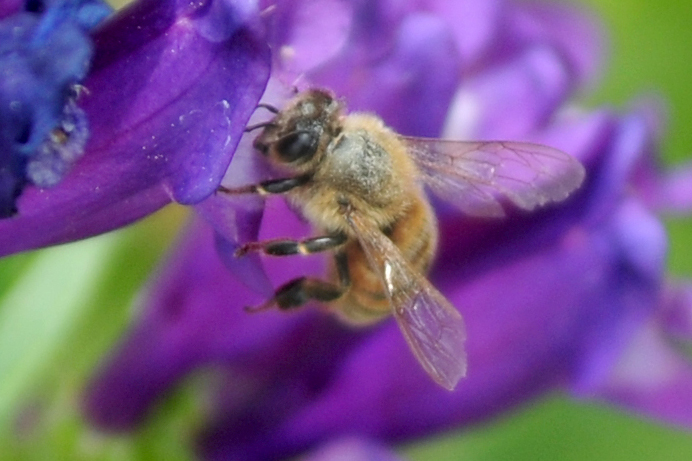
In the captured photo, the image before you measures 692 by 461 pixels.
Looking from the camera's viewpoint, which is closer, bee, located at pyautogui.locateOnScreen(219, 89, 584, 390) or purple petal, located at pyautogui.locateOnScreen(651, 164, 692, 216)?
bee, located at pyautogui.locateOnScreen(219, 89, 584, 390)

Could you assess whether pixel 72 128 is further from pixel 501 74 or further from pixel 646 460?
pixel 646 460

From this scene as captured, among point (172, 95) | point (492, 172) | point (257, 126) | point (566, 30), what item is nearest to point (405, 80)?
point (492, 172)

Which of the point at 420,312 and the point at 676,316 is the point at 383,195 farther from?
the point at 676,316

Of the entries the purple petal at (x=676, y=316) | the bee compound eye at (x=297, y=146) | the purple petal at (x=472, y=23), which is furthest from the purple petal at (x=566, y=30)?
the bee compound eye at (x=297, y=146)

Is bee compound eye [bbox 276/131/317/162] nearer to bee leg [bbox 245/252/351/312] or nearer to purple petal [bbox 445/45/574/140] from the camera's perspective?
bee leg [bbox 245/252/351/312]

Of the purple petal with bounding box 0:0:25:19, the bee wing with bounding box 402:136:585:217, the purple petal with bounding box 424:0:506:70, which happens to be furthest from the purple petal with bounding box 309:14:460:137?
the purple petal with bounding box 0:0:25:19

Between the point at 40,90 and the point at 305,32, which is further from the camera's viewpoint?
the point at 305,32

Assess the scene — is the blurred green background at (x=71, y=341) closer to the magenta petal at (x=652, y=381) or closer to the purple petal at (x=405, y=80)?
the magenta petal at (x=652, y=381)

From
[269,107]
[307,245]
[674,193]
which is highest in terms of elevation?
[269,107]
